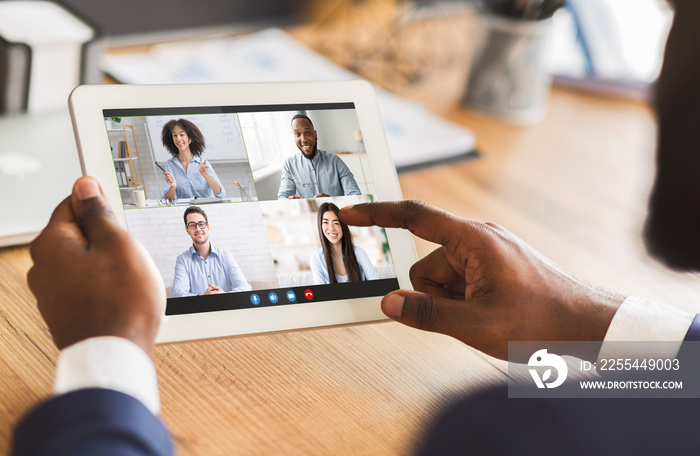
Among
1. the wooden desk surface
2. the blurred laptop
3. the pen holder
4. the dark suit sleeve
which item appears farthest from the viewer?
the pen holder

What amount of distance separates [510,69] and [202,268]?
2.49 ft

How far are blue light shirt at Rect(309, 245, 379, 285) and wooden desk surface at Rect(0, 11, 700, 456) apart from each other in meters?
0.08

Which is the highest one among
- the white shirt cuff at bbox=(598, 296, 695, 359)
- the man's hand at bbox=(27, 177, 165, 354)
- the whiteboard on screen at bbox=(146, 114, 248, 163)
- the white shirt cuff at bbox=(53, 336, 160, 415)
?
the whiteboard on screen at bbox=(146, 114, 248, 163)

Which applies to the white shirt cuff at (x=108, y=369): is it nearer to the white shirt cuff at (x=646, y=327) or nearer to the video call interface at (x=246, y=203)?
the video call interface at (x=246, y=203)

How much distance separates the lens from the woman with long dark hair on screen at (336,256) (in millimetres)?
552

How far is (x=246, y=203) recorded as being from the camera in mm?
557

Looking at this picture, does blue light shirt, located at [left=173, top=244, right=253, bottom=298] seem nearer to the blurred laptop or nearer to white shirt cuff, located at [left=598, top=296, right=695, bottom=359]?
the blurred laptop

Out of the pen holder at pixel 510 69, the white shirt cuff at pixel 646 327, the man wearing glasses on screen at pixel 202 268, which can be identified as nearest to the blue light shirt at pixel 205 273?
the man wearing glasses on screen at pixel 202 268

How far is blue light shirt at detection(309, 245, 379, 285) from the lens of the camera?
0.55 meters

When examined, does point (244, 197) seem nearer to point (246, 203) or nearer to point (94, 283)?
point (246, 203)

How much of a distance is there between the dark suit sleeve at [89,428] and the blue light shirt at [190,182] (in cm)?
22

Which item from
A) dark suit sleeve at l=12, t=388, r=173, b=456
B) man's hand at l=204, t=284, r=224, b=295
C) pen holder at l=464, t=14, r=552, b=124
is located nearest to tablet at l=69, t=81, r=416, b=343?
man's hand at l=204, t=284, r=224, b=295

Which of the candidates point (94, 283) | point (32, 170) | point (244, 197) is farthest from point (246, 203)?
point (32, 170)

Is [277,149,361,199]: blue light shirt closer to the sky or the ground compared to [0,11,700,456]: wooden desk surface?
closer to the sky
